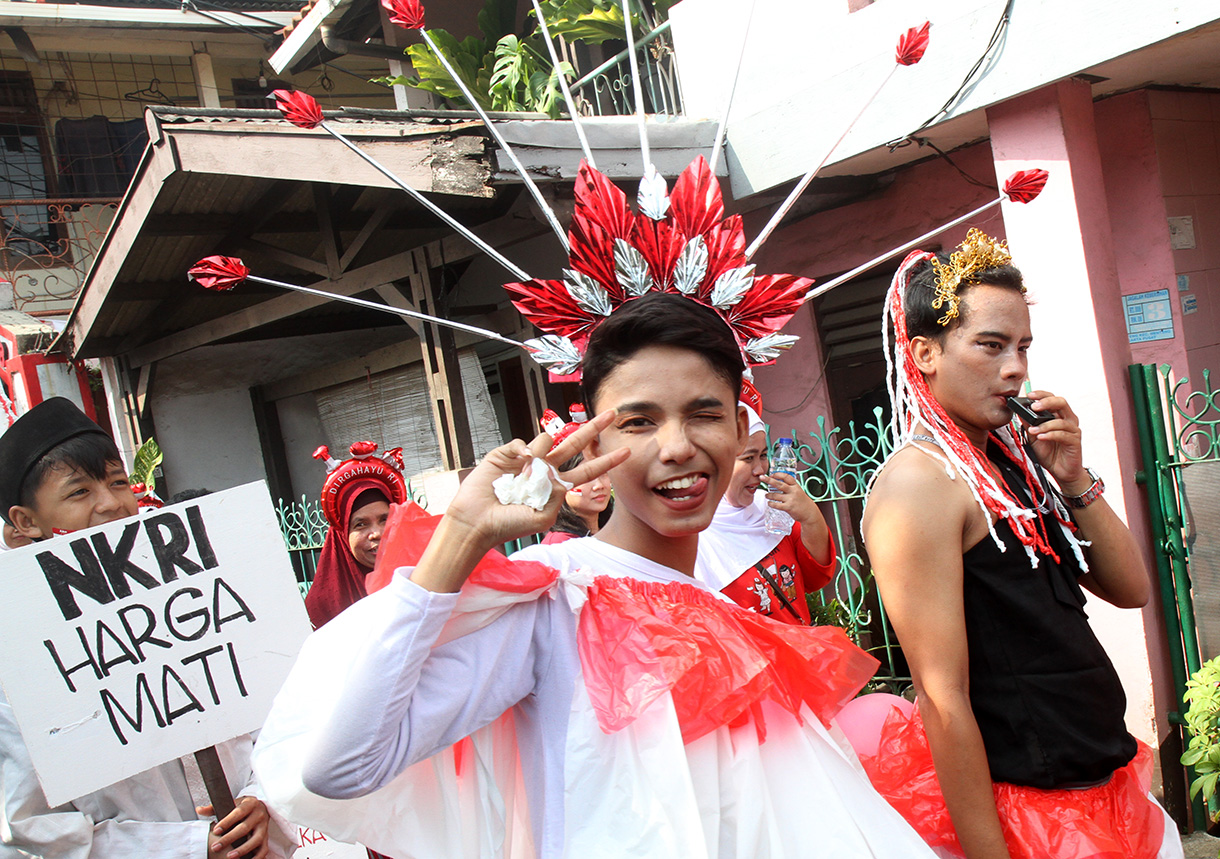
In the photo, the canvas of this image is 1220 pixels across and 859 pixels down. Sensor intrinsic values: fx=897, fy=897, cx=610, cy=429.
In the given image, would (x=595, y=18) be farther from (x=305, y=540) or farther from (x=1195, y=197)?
(x=305, y=540)

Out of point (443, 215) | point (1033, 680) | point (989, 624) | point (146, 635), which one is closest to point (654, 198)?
point (443, 215)

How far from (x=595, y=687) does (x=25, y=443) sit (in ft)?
5.60

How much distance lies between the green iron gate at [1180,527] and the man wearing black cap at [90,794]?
359 cm

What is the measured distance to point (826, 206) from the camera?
582 centimetres

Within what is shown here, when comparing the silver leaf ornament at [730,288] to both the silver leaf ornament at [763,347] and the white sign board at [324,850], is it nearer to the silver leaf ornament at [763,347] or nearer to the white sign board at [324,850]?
the silver leaf ornament at [763,347]

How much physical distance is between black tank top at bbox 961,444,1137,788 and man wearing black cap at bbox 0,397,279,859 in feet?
5.49

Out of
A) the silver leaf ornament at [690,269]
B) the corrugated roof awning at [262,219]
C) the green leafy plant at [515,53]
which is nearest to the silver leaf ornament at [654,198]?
the silver leaf ornament at [690,269]

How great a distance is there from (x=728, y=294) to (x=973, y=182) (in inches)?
157

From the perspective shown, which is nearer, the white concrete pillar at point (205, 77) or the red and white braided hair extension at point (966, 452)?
the red and white braided hair extension at point (966, 452)

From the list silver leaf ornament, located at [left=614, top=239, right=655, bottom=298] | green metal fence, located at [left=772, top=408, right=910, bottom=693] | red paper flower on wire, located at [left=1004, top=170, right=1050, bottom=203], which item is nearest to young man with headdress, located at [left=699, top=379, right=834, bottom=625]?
green metal fence, located at [left=772, top=408, right=910, bottom=693]

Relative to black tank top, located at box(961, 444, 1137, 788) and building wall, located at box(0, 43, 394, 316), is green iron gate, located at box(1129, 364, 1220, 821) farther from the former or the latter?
building wall, located at box(0, 43, 394, 316)

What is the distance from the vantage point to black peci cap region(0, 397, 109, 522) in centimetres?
220

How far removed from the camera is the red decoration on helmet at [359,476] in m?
3.47

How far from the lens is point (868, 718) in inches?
87.5
